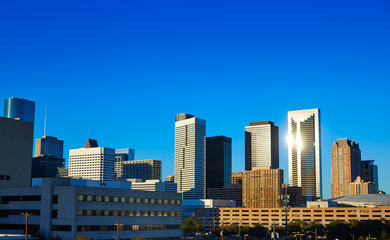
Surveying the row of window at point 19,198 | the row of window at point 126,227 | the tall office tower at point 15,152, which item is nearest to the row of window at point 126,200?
the row of window at point 126,227

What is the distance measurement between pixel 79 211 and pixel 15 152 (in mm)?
56114

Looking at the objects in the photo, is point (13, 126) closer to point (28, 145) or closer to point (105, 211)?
point (28, 145)

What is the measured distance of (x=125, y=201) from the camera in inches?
6447

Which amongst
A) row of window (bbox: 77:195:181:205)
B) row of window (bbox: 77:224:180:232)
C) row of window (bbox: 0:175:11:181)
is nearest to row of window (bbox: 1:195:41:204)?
row of window (bbox: 77:195:181:205)

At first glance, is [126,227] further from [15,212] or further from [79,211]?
[15,212]

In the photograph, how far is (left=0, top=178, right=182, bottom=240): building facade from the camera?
5901 inches

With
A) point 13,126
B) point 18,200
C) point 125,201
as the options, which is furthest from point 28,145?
point 125,201

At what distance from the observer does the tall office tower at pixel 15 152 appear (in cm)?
18775

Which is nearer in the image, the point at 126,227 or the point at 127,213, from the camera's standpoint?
the point at 126,227

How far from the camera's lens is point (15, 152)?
192 metres

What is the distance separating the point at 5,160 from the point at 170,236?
218ft

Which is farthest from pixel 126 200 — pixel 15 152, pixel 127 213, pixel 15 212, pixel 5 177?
pixel 15 152

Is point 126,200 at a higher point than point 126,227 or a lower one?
higher

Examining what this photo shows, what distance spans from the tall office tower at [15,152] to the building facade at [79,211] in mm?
25287
